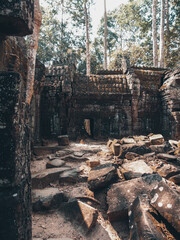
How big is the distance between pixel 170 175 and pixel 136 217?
180 centimetres

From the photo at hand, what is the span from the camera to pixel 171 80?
933cm

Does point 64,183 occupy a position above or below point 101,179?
below

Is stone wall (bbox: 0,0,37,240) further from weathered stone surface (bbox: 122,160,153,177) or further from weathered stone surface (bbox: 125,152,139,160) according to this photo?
weathered stone surface (bbox: 125,152,139,160)

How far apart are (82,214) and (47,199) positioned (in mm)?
651

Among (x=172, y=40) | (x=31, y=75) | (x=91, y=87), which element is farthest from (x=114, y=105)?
(x=172, y=40)

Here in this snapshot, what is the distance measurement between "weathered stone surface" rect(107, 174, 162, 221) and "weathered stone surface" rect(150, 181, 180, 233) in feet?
1.37

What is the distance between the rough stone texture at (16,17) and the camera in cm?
121

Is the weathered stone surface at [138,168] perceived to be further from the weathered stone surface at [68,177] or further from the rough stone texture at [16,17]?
the rough stone texture at [16,17]

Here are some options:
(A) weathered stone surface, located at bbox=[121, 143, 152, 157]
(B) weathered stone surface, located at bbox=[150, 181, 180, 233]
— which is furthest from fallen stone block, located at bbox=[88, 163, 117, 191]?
(A) weathered stone surface, located at bbox=[121, 143, 152, 157]

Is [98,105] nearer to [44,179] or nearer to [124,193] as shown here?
[44,179]

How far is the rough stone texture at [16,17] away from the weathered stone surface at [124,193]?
2.47m

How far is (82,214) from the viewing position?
88.7 inches

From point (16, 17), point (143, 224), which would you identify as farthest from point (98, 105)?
point (16, 17)

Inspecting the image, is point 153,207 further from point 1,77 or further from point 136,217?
point 1,77
